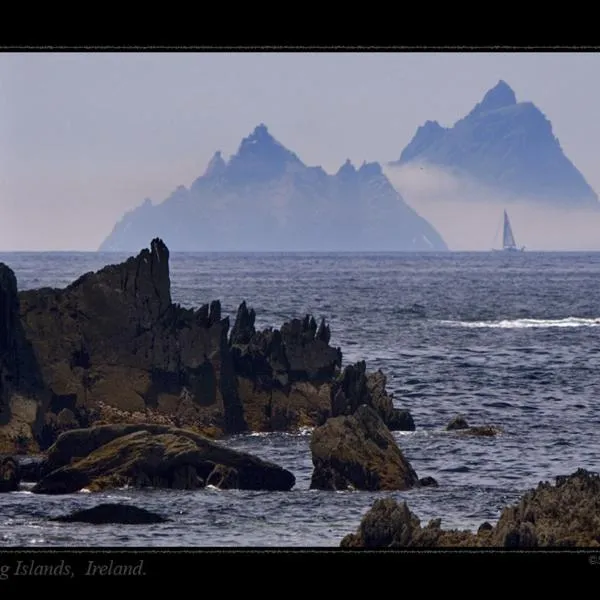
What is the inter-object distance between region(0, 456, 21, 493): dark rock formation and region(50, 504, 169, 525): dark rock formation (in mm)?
4337

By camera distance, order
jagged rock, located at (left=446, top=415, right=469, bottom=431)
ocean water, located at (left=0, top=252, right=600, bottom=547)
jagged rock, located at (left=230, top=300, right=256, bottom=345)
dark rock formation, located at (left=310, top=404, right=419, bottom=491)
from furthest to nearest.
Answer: jagged rock, located at (left=230, top=300, right=256, bottom=345)
jagged rock, located at (left=446, top=415, right=469, bottom=431)
dark rock formation, located at (left=310, top=404, right=419, bottom=491)
ocean water, located at (left=0, top=252, right=600, bottom=547)

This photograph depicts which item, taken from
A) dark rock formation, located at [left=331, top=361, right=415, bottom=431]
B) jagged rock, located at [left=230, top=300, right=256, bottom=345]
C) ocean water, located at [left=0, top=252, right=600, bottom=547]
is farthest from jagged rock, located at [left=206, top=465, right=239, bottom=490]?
jagged rock, located at [left=230, top=300, right=256, bottom=345]

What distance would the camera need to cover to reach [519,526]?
1911cm

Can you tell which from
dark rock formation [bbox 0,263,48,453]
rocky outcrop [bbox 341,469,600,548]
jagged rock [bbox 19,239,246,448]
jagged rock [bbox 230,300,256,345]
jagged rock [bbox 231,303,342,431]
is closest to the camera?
rocky outcrop [bbox 341,469,600,548]

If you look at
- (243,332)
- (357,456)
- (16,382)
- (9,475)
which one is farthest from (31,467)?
(243,332)

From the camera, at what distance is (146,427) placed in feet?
93.8

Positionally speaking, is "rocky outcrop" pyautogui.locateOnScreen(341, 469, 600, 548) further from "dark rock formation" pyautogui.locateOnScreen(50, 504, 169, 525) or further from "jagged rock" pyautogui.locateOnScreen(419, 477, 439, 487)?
"jagged rock" pyautogui.locateOnScreen(419, 477, 439, 487)

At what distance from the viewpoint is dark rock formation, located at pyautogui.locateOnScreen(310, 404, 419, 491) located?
2664 cm

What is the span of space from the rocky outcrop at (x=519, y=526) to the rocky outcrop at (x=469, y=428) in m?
8.42

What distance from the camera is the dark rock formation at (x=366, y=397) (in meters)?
30.6
